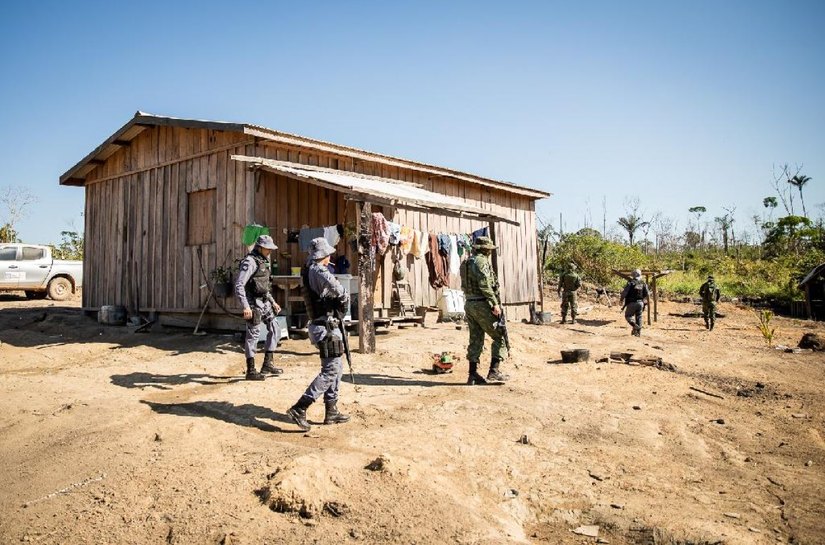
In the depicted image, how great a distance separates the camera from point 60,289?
1788 cm

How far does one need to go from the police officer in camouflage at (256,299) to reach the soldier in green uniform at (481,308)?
2.61m

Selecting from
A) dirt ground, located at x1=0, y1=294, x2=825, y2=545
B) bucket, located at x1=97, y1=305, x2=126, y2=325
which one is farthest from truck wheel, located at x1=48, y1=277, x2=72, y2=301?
dirt ground, located at x1=0, y1=294, x2=825, y2=545

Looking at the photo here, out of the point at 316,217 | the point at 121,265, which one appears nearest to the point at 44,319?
the point at 121,265

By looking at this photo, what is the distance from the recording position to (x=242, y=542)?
3.15 m

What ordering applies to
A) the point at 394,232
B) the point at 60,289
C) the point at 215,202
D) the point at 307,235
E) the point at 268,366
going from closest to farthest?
the point at 268,366
the point at 307,235
the point at 215,202
the point at 394,232
the point at 60,289

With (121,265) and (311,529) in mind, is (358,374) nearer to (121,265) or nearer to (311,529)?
(311,529)

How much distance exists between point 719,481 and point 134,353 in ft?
28.9

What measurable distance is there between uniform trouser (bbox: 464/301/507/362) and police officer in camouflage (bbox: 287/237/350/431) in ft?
7.04

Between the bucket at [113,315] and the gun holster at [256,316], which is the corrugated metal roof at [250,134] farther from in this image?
the gun holster at [256,316]

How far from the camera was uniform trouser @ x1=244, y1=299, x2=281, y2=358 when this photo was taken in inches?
270

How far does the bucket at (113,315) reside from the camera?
12.2 m

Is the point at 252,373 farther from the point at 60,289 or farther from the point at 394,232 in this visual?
the point at 60,289

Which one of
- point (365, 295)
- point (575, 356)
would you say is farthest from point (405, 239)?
point (575, 356)

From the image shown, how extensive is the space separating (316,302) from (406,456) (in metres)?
1.76
